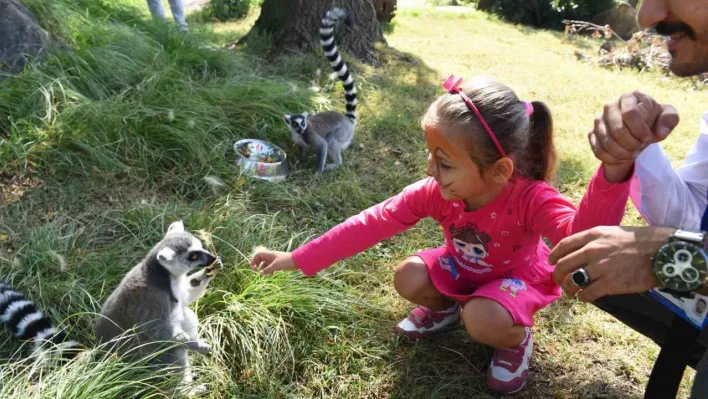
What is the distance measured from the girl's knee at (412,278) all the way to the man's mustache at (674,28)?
50.3 inches

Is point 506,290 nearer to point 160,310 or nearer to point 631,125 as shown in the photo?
point 631,125

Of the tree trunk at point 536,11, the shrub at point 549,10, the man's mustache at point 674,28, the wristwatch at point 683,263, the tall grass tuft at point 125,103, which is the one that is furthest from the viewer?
the tree trunk at point 536,11

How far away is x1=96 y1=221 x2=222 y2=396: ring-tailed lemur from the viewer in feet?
6.86

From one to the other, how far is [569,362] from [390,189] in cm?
182

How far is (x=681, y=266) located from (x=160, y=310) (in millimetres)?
1891

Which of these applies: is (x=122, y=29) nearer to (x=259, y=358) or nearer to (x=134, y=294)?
(x=134, y=294)

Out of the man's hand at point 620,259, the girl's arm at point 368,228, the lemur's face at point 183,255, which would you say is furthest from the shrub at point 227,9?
the man's hand at point 620,259

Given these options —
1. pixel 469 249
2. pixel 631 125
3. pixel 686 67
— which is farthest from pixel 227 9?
pixel 631 125

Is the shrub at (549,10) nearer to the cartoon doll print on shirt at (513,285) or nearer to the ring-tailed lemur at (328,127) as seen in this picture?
the ring-tailed lemur at (328,127)

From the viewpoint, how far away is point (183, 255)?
2246mm

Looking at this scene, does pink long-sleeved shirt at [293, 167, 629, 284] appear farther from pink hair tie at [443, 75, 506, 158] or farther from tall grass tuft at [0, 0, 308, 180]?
tall grass tuft at [0, 0, 308, 180]

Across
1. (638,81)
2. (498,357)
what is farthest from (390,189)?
(638,81)

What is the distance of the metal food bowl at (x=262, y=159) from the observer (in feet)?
12.1

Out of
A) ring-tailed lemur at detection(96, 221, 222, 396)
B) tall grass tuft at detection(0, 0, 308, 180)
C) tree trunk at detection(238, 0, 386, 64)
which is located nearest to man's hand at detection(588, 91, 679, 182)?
ring-tailed lemur at detection(96, 221, 222, 396)
